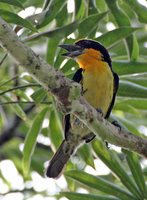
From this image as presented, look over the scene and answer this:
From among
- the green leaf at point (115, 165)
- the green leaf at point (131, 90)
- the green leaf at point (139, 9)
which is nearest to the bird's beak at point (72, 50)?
the green leaf at point (131, 90)

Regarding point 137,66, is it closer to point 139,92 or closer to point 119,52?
point 139,92

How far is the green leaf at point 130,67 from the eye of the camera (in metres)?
4.30

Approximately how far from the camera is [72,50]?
180 inches

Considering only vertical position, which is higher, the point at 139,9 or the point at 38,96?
the point at 139,9

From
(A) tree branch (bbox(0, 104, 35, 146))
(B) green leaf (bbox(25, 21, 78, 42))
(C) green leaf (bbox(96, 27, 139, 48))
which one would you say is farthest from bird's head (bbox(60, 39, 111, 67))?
(A) tree branch (bbox(0, 104, 35, 146))

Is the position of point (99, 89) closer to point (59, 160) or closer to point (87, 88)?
point (87, 88)

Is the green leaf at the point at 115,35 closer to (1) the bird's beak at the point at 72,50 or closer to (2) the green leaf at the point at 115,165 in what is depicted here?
(1) the bird's beak at the point at 72,50

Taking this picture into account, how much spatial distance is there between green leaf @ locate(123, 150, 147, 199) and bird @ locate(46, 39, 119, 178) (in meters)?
0.43

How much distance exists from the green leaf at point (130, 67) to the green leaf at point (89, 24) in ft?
1.06

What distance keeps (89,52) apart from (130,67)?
642 mm

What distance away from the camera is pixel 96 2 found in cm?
475

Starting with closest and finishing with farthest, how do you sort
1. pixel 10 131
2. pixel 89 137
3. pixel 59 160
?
pixel 89 137, pixel 59 160, pixel 10 131

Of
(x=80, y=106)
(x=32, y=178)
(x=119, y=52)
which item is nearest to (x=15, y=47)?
(x=80, y=106)

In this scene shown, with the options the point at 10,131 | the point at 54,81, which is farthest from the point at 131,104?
the point at 10,131
